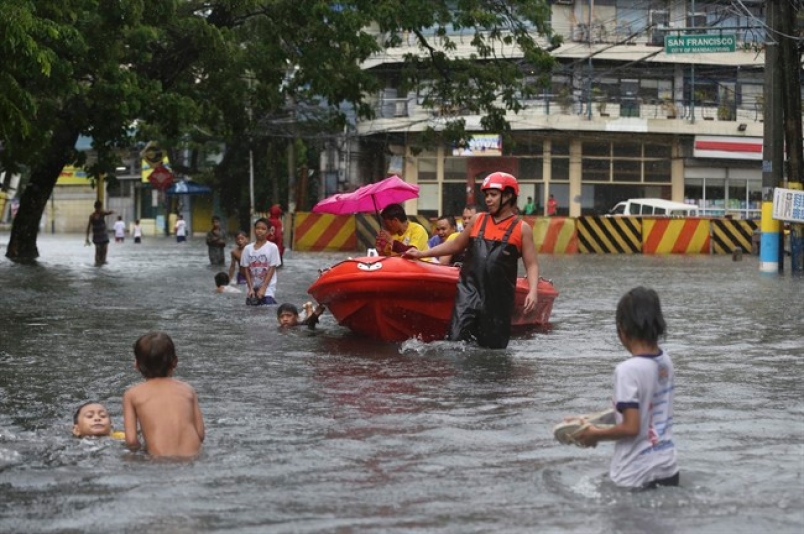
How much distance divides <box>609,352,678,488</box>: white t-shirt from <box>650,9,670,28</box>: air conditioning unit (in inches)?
1964

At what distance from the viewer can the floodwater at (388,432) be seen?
631 cm

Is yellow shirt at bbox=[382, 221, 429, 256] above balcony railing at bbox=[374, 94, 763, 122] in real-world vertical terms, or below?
below

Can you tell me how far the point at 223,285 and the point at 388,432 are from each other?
47.7ft

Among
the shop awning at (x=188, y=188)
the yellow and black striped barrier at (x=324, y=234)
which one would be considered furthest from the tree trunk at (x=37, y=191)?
the shop awning at (x=188, y=188)

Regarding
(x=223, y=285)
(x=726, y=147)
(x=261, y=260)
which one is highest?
(x=726, y=147)

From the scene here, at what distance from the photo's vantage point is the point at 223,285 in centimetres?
2284

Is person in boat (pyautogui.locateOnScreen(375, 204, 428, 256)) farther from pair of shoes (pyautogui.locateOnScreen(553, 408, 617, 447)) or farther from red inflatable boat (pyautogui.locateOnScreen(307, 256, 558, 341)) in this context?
pair of shoes (pyautogui.locateOnScreen(553, 408, 617, 447))

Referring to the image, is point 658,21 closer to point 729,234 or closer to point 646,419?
point 729,234

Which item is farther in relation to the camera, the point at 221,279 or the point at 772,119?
the point at 772,119

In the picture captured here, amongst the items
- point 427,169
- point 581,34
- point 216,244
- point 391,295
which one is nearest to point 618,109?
point 581,34

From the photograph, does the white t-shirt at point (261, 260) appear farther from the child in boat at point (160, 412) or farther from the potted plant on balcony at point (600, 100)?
the potted plant on balcony at point (600, 100)

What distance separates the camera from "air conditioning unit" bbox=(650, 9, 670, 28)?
55.3 metres

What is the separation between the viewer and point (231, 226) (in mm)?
73562

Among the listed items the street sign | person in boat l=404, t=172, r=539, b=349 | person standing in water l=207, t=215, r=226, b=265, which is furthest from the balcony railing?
person in boat l=404, t=172, r=539, b=349
